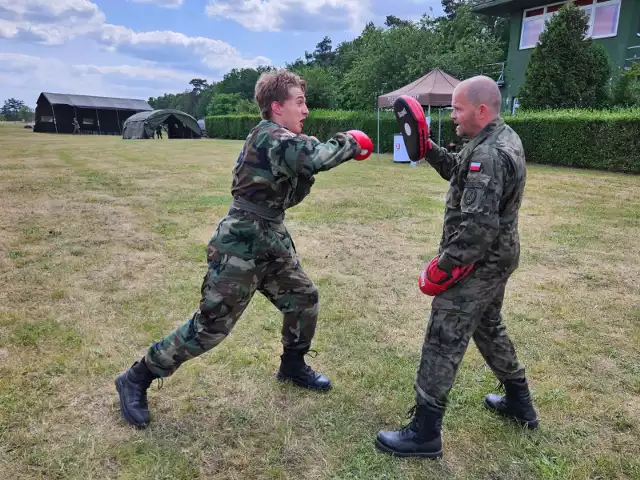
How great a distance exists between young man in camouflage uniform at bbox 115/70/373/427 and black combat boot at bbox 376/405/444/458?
1.03 meters

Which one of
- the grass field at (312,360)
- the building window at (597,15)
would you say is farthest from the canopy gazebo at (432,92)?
the grass field at (312,360)

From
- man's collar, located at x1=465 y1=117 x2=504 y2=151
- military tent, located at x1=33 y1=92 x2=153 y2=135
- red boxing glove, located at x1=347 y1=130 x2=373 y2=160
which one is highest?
military tent, located at x1=33 y1=92 x2=153 y2=135

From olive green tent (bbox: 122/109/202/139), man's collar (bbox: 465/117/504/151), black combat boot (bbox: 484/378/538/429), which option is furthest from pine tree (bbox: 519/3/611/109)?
olive green tent (bbox: 122/109/202/139)

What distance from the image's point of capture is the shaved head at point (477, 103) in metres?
2.26

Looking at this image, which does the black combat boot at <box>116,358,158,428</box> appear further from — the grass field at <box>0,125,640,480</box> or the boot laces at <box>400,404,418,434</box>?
the boot laces at <box>400,404,418,434</box>

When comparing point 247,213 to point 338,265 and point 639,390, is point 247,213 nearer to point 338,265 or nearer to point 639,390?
point 639,390

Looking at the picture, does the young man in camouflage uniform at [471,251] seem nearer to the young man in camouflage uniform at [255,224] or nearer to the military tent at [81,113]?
the young man in camouflage uniform at [255,224]

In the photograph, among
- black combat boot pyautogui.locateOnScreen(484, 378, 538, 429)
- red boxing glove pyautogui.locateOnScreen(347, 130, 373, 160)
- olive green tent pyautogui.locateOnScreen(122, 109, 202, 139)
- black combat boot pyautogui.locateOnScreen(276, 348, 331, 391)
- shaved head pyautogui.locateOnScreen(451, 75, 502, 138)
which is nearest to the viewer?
shaved head pyautogui.locateOnScreen(451, 75, 502, 138)

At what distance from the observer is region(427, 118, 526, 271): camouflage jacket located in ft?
7.02

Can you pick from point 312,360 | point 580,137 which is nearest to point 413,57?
point 580,137

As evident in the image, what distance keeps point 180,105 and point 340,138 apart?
109115mm

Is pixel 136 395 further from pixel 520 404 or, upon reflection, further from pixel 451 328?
pixel 520 404

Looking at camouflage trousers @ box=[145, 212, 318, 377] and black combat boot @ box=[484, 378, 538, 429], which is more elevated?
camouflage trousers @ box=[145, 212, 318, 377]

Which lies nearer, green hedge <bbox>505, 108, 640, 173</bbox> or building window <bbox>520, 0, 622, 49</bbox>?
green hedge <bbox>505, 108, 640, 173</bbox>
